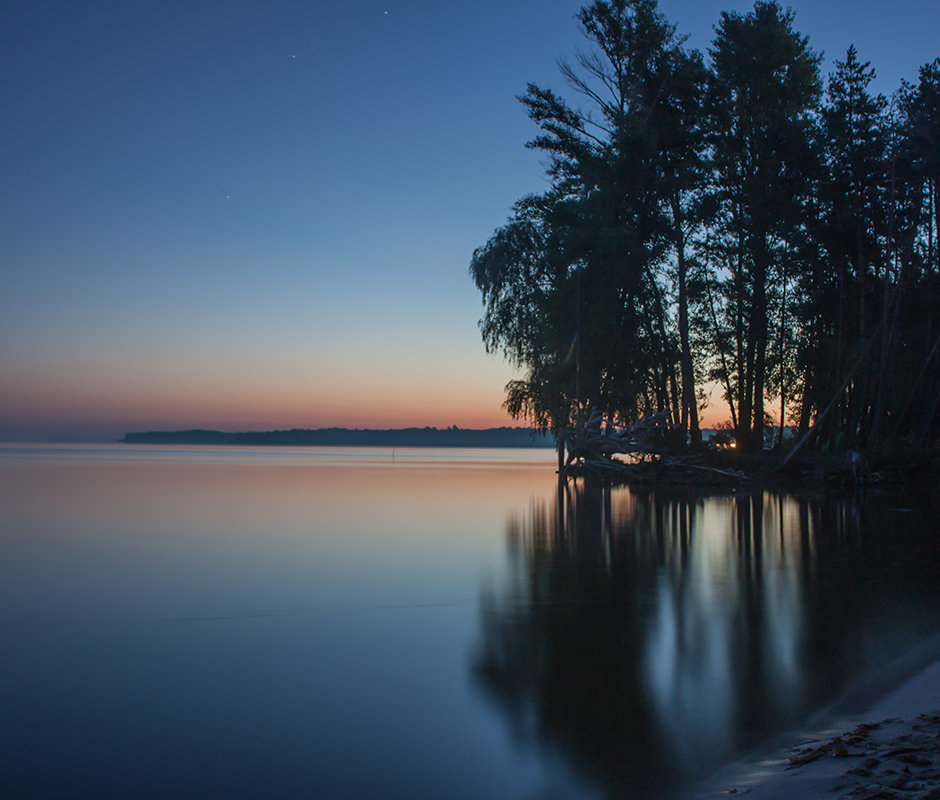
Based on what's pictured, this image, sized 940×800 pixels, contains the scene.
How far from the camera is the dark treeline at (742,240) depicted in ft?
76.1

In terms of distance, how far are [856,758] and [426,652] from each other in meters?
2.68

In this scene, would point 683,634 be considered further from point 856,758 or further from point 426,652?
point 856,758

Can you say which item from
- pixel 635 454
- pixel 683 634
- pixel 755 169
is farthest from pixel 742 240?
pixel 683 634

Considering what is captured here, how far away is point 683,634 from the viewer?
5090 millimetres

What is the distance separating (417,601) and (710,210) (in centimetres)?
2244

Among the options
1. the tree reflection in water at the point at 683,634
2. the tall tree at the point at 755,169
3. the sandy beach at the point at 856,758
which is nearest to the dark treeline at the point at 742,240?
the tall tree at the point at 755,169

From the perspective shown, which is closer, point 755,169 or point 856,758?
point 856,758

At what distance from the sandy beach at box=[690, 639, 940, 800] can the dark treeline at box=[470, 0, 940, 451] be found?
823 inches

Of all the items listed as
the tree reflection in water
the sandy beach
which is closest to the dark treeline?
the tree reflection in water

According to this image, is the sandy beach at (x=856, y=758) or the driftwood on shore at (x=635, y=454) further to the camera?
the driftwood on shore at (x=635, y=454)

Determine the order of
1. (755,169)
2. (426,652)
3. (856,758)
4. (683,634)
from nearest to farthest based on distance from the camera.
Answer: (856,758) < (426,652) < (683,634) < (755,169)

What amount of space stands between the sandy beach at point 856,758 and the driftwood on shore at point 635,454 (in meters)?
19.4

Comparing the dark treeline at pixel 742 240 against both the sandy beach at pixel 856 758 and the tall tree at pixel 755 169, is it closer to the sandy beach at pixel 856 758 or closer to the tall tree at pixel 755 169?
the tall tree at pixel 755 169

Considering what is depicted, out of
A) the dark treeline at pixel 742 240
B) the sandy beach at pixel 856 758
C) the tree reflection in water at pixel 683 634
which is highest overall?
the dark treeline at pixel 742 240
